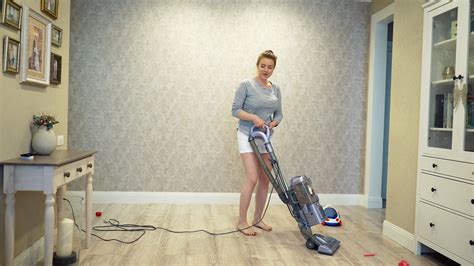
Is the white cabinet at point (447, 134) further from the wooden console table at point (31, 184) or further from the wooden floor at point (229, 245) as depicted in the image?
the wooden console table at point (31, 184)

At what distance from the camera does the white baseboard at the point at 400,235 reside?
3.04 m

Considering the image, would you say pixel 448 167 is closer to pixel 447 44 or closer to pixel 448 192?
pixel 448 192

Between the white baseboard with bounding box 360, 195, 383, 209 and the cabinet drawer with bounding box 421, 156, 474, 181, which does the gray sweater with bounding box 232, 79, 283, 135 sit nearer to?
the cabinet drawer with bounding box 421, 156, 474, 181

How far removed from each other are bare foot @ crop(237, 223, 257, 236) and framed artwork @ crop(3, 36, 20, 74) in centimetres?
195

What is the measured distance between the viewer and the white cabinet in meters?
2.48

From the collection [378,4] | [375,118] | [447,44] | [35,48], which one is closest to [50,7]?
[35,48]

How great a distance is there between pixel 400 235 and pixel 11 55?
2858mm

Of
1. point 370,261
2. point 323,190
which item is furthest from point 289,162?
point 370,261

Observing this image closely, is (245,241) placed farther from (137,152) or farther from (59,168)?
(137,152)

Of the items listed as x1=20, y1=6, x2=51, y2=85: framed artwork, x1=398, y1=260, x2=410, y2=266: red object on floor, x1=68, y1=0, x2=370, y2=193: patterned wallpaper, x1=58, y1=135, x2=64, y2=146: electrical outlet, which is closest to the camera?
x1=20, y1=6, x2=51, y2=85: framed artwork

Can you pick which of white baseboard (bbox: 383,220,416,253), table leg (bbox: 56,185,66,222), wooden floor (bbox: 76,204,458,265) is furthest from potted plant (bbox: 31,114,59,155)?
white baseboard (bbox: 383,220,416,253)

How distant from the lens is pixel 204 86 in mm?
4484

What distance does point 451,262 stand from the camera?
2820mm

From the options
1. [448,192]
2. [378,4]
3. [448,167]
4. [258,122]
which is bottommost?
[448,192]
